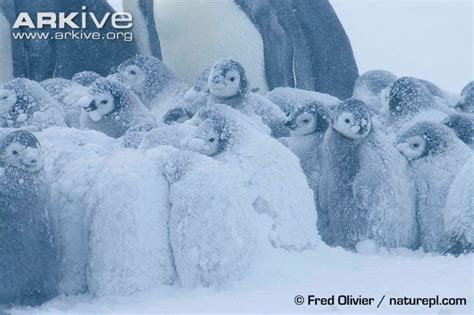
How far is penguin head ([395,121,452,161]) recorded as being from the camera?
128 inches

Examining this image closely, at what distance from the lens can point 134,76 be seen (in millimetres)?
4141

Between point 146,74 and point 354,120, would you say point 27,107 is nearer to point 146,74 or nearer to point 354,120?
point 146,74

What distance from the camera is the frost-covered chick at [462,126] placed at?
3531 millimetres

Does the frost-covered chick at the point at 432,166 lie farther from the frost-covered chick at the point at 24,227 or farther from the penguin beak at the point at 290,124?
the frost-covered chick at the point at 24,227

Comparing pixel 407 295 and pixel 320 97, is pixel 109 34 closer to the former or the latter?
pixel 320 97

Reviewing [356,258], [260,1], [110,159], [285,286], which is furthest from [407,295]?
[260,1]

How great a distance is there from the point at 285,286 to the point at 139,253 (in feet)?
1.22

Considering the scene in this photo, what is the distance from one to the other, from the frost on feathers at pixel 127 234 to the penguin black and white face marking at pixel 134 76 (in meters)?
1.38

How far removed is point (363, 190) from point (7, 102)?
3.83ft

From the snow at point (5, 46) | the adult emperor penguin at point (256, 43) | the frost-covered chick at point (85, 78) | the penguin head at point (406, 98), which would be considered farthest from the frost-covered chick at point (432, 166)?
the snow at point (5, 46)

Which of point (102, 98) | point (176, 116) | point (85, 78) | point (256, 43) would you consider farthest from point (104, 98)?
point (256, 43)

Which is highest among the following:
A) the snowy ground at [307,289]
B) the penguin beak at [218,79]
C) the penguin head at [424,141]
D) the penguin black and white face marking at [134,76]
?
the penguin black and white face marking at [134,76]

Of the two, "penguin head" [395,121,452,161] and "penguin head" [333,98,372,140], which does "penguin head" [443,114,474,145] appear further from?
"penguin head" [333,98,372,140]

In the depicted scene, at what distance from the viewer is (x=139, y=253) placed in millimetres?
2688
